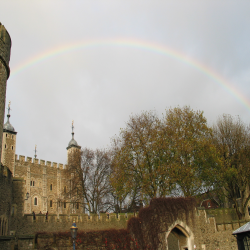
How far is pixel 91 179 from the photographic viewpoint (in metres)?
37.1

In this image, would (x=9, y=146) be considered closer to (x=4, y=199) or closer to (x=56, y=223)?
(x=56, y=223)

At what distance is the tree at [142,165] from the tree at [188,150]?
2.78ft

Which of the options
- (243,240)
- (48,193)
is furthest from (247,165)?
(48,193)

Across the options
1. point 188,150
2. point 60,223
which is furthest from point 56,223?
point 188,150

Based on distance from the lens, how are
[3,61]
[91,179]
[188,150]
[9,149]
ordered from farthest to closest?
[9,149]
[91,179]
[188,150]
[3,61]

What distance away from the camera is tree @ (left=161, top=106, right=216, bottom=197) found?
80.8 feet

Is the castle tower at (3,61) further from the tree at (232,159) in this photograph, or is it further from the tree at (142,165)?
the tree at (232,159)

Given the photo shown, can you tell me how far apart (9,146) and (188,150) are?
32.0m

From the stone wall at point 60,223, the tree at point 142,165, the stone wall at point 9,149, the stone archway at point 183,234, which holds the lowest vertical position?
the stone archway at point 183,234

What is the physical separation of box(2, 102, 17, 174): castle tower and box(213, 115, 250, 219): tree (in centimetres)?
3198

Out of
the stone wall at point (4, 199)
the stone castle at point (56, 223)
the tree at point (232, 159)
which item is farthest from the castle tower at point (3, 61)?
the tree at point (232, 159)

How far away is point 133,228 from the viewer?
62.8 feet

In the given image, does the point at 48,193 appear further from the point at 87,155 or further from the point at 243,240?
the point at 243,240

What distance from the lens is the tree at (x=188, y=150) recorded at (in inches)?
970
